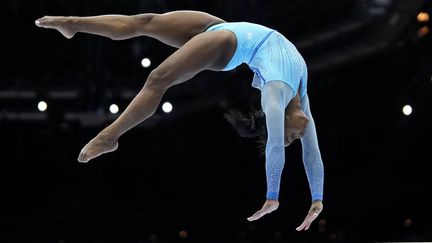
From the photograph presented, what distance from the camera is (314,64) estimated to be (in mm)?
8742

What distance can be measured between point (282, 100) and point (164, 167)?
17.7 ft

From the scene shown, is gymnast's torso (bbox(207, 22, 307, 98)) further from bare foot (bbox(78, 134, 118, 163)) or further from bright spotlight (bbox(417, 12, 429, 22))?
bright spotlight (bbox(417, 12, 429, 22))

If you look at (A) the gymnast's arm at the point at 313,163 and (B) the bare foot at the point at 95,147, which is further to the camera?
(A) the gymnast's arm at the point at 313,163

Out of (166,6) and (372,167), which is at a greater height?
(166,6)

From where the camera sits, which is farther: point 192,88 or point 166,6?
point 192,88

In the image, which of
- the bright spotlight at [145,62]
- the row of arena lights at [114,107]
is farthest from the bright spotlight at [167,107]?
the bright spotlight at [145,62]

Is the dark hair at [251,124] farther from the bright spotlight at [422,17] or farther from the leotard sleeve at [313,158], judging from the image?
the bright spotlight at [422,17]

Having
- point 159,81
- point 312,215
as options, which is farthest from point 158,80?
point 312,215

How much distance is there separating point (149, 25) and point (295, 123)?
1092 millimetres

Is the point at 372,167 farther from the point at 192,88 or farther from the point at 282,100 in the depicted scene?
the point at 282,100

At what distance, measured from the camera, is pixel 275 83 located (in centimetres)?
420

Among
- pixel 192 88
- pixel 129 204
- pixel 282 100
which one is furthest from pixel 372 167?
pixel 282 100

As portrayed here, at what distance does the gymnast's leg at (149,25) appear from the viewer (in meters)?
4.42

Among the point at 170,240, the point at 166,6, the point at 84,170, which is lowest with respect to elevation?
the point at 170,240
